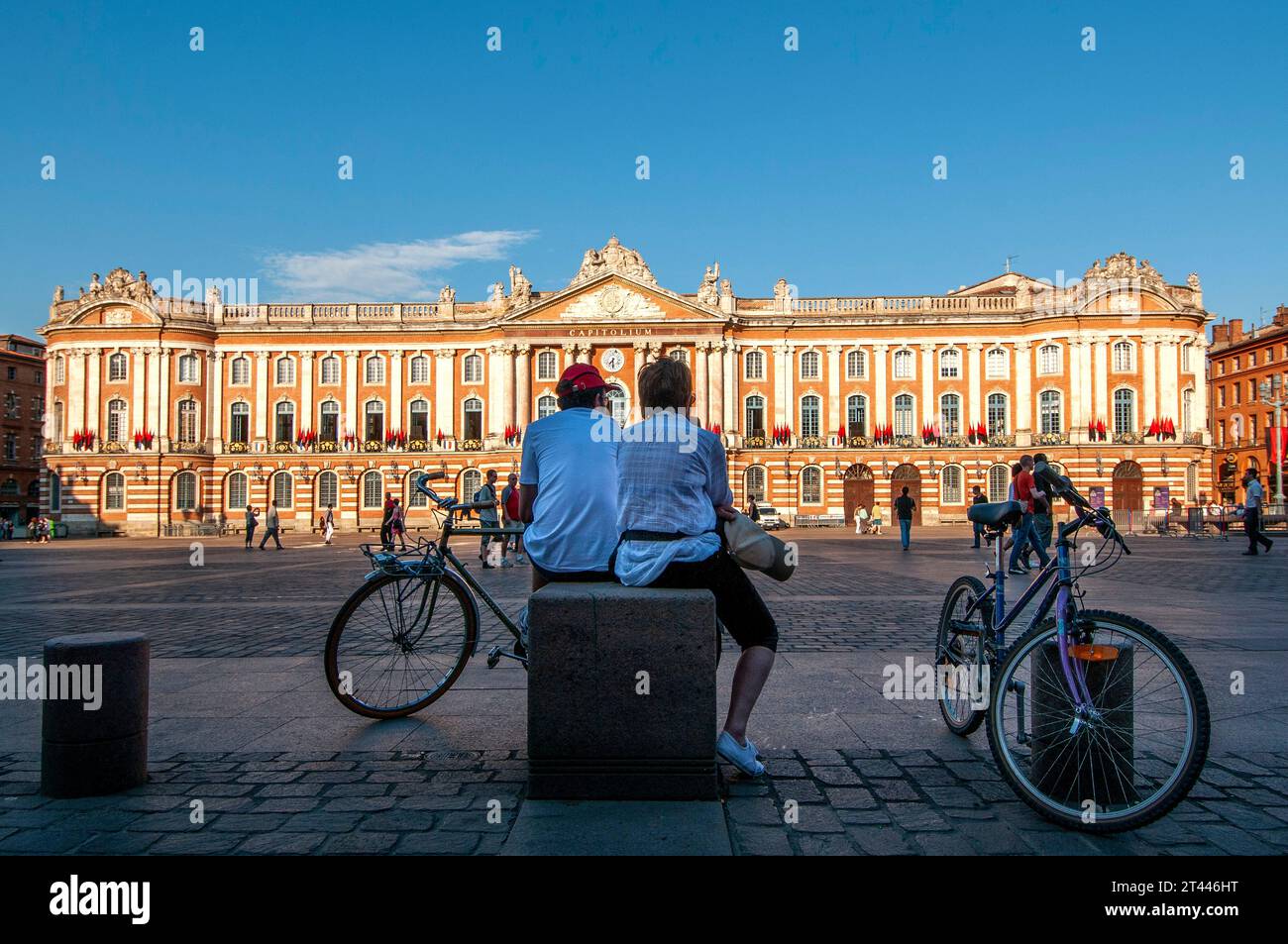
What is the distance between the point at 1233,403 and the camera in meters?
69.8

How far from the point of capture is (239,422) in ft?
174

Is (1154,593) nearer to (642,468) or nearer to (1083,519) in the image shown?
(1083,519)

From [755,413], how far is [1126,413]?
20089 millimetres

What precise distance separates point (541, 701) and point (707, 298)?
163 feet

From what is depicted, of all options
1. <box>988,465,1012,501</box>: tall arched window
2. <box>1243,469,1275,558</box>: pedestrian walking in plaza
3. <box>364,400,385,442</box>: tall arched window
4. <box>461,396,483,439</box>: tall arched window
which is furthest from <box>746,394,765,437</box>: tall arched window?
<box>1243,469,1275,558</box>: pedestrian walking in plaza

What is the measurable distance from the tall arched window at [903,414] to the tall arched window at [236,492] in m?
37.4

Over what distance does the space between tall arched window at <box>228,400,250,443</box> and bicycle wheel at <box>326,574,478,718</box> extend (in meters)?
52.2

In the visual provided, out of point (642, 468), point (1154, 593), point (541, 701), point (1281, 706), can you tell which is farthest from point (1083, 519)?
point (1154, 593)

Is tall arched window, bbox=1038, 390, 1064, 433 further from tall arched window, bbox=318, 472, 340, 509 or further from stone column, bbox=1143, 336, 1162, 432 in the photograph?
tall arched window, bbox=318, 472, 340, 509

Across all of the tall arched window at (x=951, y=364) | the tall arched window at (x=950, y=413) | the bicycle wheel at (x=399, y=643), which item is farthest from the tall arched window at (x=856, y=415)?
the bicycle wheel at (x=399, y=643)

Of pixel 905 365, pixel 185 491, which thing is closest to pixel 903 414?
pixel 905 365

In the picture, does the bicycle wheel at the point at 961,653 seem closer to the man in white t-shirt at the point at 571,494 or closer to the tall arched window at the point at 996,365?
the man in white t-shirt at the point at 571,494

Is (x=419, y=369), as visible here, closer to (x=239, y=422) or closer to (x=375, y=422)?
(x=375, y=422)

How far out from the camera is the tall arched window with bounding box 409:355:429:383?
175 ft
